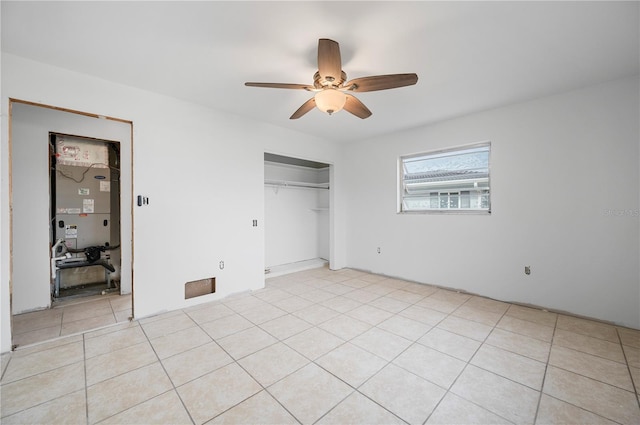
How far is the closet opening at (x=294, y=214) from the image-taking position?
5383mm

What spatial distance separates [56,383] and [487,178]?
507 cm

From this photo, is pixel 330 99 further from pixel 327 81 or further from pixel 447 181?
pixel 447 181

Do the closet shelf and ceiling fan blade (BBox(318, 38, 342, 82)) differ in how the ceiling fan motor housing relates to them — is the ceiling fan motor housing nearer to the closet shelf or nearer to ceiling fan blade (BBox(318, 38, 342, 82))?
ceiling fan blade (BBox(318, 38, 342, 82))

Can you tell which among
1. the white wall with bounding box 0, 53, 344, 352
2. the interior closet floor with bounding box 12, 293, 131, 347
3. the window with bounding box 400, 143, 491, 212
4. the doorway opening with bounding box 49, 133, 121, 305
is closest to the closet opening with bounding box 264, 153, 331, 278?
the white wall with bounding box 0, 53, 344, 352

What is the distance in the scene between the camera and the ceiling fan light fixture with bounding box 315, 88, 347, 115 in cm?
221

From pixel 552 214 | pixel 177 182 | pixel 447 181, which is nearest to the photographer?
pixel 552 214

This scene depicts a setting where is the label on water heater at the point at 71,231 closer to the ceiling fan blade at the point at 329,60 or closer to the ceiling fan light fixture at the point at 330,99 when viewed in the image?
the ceiling fan light fixture at the point at 330,99

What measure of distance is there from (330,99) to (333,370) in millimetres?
2258

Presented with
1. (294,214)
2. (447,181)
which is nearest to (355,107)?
(447,181)

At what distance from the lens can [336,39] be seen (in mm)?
2064

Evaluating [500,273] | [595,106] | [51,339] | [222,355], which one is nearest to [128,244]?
[51,339]

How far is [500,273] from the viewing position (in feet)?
11.5

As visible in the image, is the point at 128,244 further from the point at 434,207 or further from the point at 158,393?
the point at 434,207

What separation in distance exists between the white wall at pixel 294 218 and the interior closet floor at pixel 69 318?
260 centimetres
